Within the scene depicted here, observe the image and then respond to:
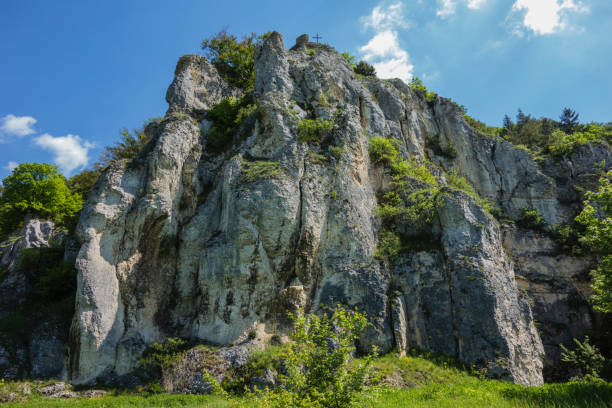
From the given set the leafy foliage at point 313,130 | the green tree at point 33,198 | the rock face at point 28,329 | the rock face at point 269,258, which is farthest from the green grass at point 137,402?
the green tree at point 33,198

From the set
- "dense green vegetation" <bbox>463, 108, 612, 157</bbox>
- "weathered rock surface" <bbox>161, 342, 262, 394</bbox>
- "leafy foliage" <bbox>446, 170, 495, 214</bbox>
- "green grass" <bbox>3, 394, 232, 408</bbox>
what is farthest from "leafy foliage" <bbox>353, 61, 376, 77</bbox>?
"green grass" <bbox>3, 394, 232, 408</bbox>

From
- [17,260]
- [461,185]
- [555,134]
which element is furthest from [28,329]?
[555,134]

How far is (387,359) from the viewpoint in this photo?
14.9 meters

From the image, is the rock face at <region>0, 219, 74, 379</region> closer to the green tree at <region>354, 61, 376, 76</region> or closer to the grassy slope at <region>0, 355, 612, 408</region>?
the grassy slope at <region>0, 355, 612, 408</region>

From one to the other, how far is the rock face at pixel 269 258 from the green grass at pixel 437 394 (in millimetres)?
1095

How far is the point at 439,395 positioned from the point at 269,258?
921cm

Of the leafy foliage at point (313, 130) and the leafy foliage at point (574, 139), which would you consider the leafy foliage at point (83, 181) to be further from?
the leafy foliage at point (574, 139)

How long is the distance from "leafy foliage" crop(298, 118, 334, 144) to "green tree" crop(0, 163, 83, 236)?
20.5 metres

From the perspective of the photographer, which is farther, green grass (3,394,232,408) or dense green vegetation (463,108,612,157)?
dense green vegetation (463,108,612,157)

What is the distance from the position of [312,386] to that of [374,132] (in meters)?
20.8

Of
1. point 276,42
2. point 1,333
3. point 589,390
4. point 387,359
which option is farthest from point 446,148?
point 1,333

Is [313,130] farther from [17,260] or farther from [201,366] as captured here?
[17,260]

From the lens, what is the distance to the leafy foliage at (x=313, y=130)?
2056 centimetres

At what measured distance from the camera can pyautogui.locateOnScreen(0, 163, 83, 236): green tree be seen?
26.9 m
